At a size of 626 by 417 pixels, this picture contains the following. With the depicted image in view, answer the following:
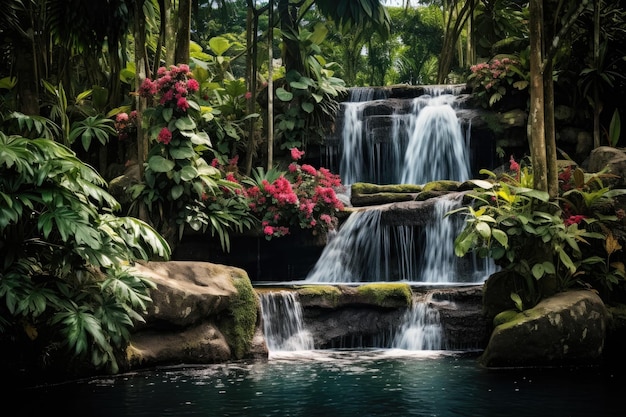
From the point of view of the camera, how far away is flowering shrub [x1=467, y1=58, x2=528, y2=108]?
1488 centimetres

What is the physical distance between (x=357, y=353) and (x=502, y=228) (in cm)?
223

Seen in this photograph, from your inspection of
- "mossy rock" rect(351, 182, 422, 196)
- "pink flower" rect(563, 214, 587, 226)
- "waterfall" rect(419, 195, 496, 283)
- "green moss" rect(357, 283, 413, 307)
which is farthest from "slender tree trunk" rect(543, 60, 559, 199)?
"mossy rock" rect(351, 182, 422, 196)

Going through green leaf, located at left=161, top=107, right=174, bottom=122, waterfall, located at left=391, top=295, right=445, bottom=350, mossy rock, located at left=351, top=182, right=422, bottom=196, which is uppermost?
green leaf, located at left=161, top=107, right=174, bottom=122

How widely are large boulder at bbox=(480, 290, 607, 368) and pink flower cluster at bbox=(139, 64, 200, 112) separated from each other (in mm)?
5641

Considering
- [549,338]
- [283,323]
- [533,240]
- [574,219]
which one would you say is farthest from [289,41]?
[549,338]

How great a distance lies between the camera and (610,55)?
45.7ft

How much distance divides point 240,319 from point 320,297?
4.03ft

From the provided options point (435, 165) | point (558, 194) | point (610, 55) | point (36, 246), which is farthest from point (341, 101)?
point (36, 246)

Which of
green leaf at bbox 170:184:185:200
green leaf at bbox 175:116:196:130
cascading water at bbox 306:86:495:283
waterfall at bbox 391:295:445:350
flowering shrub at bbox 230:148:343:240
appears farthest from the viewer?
flowering shrub at bbox 230:148:343:240

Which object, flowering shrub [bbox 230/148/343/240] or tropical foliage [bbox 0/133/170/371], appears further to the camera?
flowering shrub [bbox 230/148/343/240]

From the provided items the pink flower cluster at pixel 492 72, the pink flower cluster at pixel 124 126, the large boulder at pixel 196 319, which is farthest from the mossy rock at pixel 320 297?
the pink flower cluster at pixel 492 72

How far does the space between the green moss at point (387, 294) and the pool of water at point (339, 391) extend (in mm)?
1241

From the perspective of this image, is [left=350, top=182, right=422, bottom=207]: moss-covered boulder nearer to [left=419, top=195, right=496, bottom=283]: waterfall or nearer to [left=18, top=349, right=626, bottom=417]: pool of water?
[left=419, top=195, right=496, bottom=283]: waterfall

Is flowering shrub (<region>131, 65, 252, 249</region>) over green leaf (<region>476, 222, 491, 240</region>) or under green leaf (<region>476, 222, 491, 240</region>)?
over
